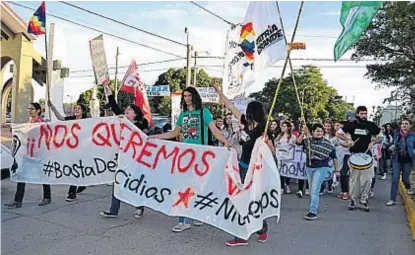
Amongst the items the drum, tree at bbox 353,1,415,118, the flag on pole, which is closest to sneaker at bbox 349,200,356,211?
the drum

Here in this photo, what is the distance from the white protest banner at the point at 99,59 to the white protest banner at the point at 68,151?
0.93 m

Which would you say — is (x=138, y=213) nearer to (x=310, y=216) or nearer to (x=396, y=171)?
(x=310, y=216)

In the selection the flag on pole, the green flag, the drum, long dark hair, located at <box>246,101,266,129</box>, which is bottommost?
the drum

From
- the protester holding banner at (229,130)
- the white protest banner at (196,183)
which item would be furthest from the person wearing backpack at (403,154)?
the white protest banner at (196,183)

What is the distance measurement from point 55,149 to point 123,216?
1.50 m

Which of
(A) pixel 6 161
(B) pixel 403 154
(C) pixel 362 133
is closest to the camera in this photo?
(A) pixel 6 161

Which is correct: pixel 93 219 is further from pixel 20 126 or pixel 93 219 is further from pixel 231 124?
pixel 231 124

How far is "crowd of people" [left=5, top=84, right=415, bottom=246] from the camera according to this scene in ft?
19.8

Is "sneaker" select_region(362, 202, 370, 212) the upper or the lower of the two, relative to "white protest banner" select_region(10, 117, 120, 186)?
lower

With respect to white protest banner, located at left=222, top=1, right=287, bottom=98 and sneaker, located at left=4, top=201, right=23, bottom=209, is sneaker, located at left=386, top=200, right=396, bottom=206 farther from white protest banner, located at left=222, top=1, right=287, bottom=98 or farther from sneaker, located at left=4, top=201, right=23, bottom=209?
sneaker, located at left=4, top=201, right=23, bottom=209

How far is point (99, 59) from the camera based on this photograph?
7.94 meters

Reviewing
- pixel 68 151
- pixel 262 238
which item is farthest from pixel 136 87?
pixel 262 238

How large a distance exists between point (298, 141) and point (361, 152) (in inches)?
42.8

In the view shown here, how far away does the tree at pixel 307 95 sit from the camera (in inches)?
2474
